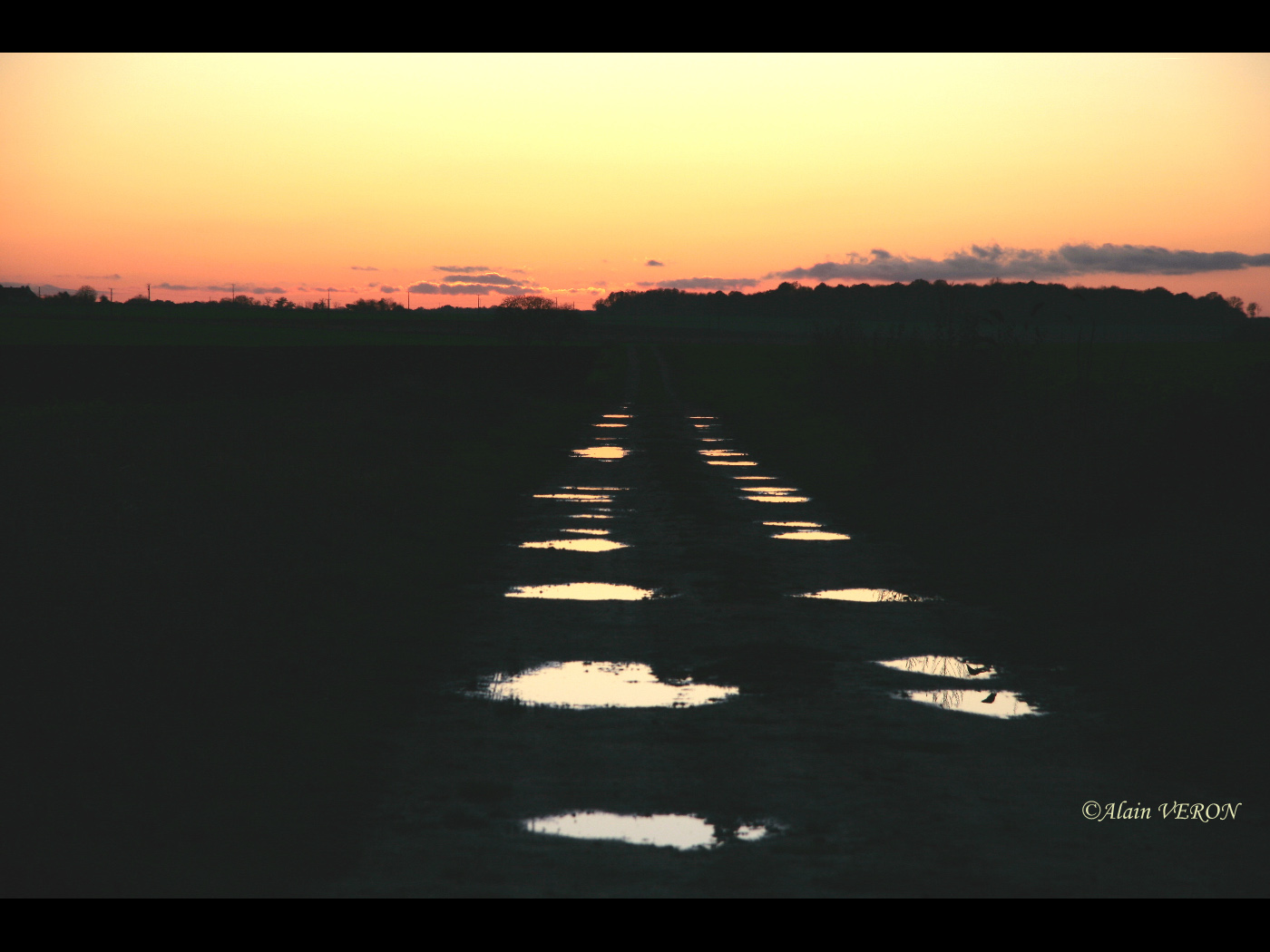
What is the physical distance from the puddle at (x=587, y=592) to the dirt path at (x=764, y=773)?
173 mm

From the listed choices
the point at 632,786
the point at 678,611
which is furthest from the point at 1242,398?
the point at 632,786

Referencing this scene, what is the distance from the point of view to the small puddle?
24.1 meters

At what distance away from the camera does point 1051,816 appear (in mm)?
5258

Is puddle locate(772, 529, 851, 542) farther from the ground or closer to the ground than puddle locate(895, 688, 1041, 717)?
closer to the ground

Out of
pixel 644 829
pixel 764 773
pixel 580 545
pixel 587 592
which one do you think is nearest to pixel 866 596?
pixel 587 592

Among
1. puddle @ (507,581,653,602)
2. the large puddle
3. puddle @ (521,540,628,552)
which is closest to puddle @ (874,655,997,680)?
puddle @ (507,581,653,602)

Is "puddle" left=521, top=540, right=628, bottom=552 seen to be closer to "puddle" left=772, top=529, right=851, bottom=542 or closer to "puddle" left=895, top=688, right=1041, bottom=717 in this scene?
"puddle" left=772, top=529, right=851, bottom=542

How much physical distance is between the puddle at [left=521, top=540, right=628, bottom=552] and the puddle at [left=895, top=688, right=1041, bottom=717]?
235 inches

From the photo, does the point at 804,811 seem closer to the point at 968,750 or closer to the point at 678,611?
the point at 968,750

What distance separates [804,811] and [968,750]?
1508 millimetres

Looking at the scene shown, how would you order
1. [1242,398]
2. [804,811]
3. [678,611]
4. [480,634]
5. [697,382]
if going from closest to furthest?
[804,811], [480,634], [678,611], [1242,398], [697,382]

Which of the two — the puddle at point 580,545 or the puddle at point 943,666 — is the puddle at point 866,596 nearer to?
the puddle at point 943,666

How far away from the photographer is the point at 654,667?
7891 millimetres

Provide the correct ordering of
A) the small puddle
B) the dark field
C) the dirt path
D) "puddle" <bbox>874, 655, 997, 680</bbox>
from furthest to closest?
the small puddle, "puddle" <bbox>874, 655, 997, 680</bbox>, the dark field, the dirt path
